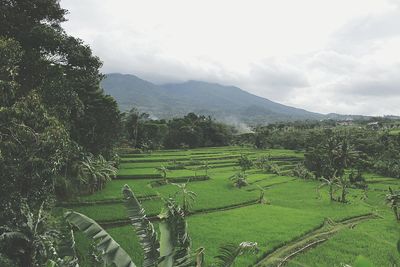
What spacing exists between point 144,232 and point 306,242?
17.0 metres

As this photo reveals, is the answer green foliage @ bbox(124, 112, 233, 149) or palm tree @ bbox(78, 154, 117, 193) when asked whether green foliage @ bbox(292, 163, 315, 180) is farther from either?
palm tree @ bbox(78, 154, 117, 193)

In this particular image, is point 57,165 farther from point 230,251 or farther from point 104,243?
point 230,251

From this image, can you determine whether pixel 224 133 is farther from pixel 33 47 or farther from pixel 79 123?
pixel 33 47

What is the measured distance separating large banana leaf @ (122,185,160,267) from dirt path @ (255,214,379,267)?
12.2 metres

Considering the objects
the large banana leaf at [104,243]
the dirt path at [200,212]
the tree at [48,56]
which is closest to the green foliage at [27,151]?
the tree at [48,56]

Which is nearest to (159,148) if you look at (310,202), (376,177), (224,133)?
(224,133)

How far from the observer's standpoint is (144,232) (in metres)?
7.99

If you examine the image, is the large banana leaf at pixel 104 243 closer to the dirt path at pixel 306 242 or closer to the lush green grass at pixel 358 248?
the dirt path at pixel 306 242

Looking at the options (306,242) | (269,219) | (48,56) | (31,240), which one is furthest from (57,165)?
(269,219)

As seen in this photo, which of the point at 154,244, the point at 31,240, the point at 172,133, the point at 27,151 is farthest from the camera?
the point at 172,133

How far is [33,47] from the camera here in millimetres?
18938

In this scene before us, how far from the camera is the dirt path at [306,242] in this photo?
19.7 metres

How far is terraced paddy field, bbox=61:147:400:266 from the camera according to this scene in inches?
806

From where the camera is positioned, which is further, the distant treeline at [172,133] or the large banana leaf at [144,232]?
the distant treeline at [172,133]
